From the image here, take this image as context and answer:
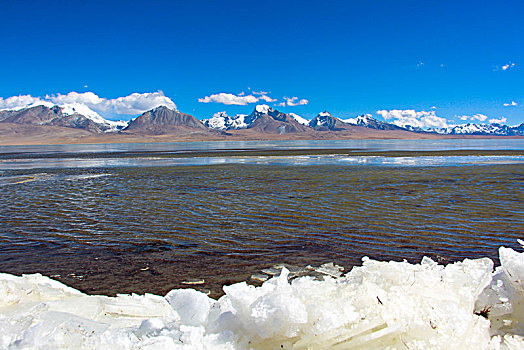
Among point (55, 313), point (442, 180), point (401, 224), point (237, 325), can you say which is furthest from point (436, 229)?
point (442, 180)

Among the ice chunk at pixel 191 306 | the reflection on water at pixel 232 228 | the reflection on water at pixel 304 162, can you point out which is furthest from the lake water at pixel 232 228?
the reflection on water at pixel 304 162

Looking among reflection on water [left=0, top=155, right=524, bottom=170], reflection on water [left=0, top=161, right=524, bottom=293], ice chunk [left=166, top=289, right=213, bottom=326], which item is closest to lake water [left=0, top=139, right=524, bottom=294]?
reflection on water [left=0, top=161, right=524, bottom=293]

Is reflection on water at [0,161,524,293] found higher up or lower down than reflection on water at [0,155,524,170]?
lower down

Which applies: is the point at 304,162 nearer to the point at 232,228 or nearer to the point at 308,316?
the point at 232,228

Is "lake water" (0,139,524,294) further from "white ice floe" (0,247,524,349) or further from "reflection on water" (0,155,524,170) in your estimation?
"reflection on water" (0,155,524,170)

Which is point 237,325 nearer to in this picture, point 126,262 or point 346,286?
point 346,286

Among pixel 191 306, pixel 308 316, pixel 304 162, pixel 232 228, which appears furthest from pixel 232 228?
pixel 304 162

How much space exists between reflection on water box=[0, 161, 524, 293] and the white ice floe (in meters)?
2.52

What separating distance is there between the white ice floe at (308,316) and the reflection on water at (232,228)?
2.52 metres

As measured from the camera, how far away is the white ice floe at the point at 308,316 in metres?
3.52

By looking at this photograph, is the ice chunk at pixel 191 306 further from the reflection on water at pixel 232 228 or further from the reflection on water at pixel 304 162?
the reflection on water at pixel 304 162

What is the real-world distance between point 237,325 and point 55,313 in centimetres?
191

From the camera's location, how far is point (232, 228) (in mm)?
11352

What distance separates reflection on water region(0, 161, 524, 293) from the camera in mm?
8188
